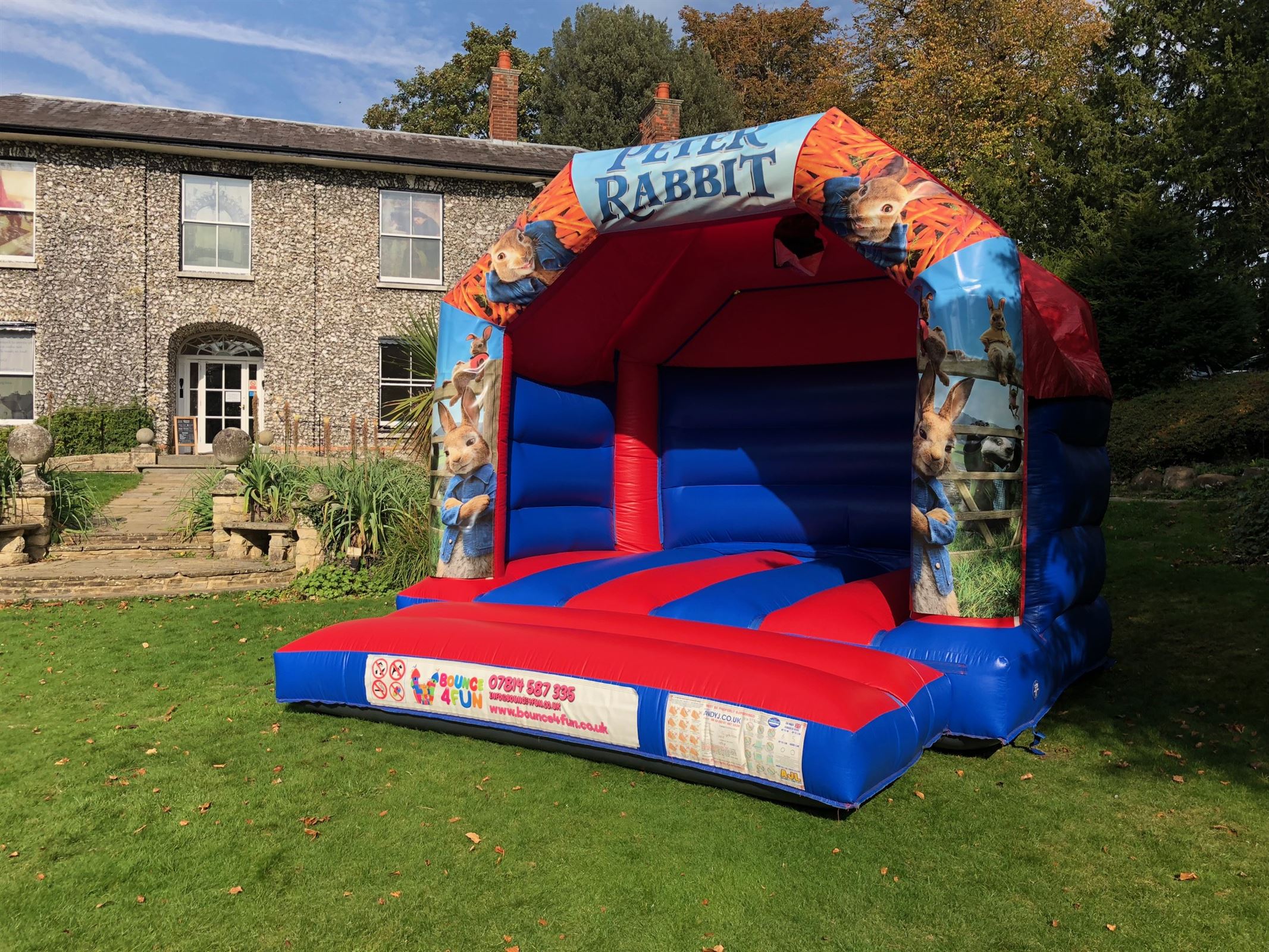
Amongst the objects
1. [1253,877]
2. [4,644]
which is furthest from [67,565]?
[1253,877]

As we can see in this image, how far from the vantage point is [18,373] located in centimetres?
1527

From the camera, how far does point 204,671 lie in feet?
16.7

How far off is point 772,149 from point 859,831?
2.78m

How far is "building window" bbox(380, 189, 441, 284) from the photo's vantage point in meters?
16.6

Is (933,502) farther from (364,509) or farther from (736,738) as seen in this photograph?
(364,509)

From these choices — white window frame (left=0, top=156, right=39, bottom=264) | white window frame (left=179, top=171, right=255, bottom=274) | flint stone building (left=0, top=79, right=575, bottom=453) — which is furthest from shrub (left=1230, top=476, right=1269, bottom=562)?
white window frame (left=0, top=156, right=39, bottom=264)

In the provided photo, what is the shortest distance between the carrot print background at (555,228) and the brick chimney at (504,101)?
14715mm

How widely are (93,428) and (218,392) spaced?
2342mm

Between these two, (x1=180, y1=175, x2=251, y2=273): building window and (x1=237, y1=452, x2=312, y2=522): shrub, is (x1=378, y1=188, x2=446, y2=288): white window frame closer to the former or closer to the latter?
(x1=180, y1=175, x2=251, y2=273): building window

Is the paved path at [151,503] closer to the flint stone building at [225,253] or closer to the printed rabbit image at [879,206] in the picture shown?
the flint stone building at [225,253]

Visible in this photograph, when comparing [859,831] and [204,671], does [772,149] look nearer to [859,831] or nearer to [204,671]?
[859,831]

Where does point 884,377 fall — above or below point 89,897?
above

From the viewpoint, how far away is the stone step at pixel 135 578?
708 cm

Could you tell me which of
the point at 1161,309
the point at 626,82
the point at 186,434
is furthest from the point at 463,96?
the point at 1161,309
